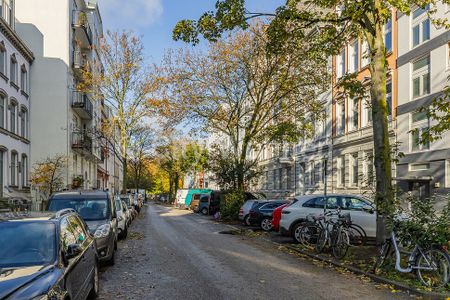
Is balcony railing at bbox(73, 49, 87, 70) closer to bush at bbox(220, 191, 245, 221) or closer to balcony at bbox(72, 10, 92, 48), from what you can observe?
balcony at bbox(72, 10, 92, 48)

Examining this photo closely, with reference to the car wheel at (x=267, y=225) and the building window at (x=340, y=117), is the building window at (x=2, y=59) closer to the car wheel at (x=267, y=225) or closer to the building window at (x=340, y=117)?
the car wheel at (x=267, y=225)

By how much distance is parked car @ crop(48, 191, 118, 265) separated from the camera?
37.4 ft

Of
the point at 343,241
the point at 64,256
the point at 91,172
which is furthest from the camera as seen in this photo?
the point at 91,172

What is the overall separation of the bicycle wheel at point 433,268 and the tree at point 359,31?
3.94 feet

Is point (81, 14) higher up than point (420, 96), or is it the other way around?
point (81, 14)

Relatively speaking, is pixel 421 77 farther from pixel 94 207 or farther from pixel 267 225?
pixel 94 207

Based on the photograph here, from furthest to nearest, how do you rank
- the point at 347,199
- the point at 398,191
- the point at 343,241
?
the point at 347,199
the point at 343,241
the point at 398,191

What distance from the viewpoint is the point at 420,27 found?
77.6 feet

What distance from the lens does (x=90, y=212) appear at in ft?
40.6

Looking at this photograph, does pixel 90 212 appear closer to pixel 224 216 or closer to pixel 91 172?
pixel 224 216

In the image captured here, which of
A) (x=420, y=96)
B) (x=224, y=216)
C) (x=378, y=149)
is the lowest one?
(x=224, y=216)

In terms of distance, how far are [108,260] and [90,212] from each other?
1.67 m

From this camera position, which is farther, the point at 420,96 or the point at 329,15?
the point at 420,96

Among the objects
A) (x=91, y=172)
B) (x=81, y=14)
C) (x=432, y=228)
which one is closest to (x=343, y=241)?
(x=432, y=228)
